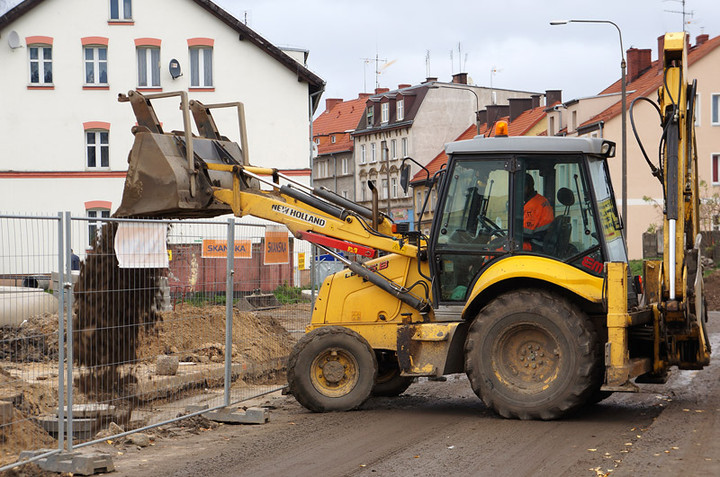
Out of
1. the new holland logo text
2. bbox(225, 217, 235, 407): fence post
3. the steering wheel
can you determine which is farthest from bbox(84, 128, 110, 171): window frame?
the steering wheel

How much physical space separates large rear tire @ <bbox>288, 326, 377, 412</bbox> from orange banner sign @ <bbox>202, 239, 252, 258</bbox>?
1142 millimetres

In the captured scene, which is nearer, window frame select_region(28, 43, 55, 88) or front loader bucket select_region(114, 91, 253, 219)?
front loader bucket select_region(114, 91, 253, 219)

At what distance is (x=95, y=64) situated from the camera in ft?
128

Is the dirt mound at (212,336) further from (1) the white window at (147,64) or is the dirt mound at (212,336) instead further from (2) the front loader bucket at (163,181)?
(1) the white window at (147,64)

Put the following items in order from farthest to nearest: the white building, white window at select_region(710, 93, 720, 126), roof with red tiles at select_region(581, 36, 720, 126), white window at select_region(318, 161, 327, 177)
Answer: white window at select_region(318, 161, 327, 177) → white window at select_region(710, 93, 720, 126) → roof with red tiles at select_region(581, 36, 720, 126) → the white building

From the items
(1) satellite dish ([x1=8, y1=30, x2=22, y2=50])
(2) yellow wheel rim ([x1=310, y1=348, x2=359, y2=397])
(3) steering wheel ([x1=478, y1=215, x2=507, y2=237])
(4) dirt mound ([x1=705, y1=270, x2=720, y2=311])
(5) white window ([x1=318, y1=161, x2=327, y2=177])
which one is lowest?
(4) dirt mound ([x1=705, y1=270, x2=720, y2=311])

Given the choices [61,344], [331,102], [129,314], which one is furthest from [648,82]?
[61,344]

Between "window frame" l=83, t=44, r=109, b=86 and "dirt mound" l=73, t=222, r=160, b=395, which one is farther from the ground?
"window frame" l=83, t=44, r=109, b=86

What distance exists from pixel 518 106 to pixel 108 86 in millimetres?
38690

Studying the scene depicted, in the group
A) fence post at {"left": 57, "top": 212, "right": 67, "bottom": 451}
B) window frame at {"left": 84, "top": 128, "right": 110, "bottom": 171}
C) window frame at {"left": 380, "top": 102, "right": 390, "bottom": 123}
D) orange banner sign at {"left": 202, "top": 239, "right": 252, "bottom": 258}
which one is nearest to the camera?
fence post at {"left": 57, "top": 212, "right": 67, "bottom": 451}

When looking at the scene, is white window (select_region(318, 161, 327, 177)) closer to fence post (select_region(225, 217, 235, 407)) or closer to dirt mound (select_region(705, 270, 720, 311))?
dirt mound (select_region(705, 270, 720, 311))

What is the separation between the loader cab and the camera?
9.99m

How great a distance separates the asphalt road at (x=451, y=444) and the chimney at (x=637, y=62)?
4969cm

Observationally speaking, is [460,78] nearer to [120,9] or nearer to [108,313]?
[120,9]
